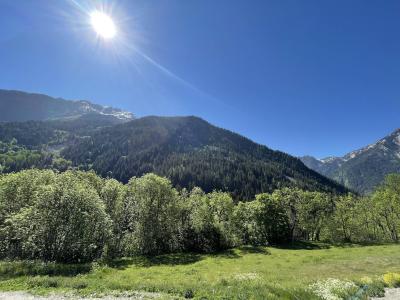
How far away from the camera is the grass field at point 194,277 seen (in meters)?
21.6

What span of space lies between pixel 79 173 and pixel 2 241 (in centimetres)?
2861

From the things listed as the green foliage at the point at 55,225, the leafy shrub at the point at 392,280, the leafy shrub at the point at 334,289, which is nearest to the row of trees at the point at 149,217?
the green foliage at the point at 55,225

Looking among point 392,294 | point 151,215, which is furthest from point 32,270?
point 392,294

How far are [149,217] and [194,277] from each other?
2694cm

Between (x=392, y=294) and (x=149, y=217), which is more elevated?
(x=149, y=217)

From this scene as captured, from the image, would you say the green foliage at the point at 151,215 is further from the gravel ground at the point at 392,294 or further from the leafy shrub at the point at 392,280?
the gravel ground at the point at 392,294

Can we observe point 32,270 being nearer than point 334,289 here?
No

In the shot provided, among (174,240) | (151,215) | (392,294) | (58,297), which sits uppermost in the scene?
(151,215)

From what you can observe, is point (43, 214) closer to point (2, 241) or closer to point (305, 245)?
point (2, 241)

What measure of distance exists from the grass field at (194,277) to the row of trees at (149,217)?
19.2 feet

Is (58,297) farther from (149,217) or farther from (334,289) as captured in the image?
(149,217)

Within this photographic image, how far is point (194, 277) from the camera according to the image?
32688mm

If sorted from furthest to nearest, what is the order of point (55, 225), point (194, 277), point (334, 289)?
point (55, 225) → point (194, 277) → point (334, 289)

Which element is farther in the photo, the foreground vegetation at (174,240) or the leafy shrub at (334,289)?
the foreground vegetation at (174,240)
